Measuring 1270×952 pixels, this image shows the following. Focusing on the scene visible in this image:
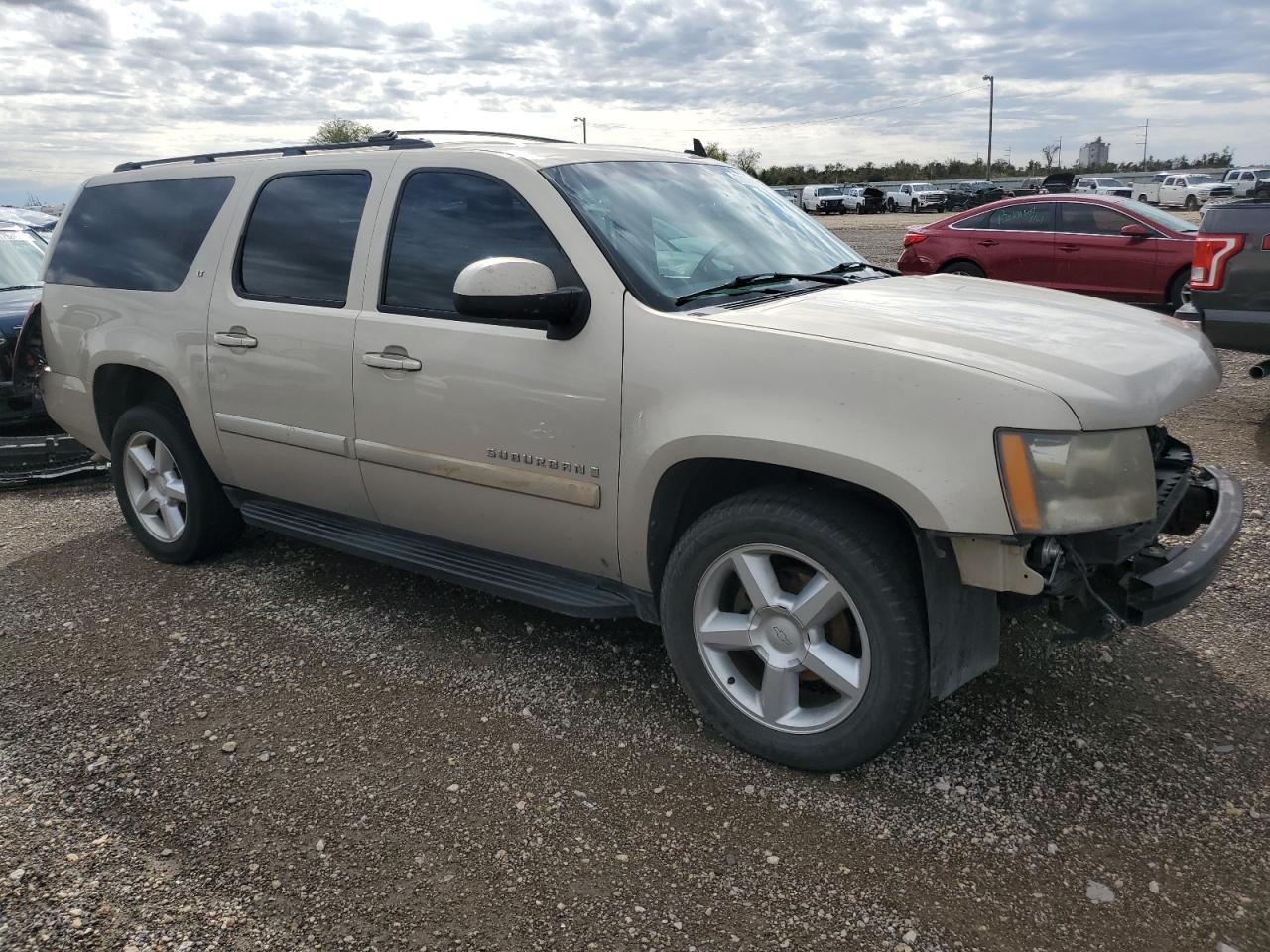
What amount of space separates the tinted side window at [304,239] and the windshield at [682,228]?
0.96 m

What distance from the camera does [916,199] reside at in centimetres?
4834

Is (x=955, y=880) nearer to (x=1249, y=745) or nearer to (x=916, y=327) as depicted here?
(x=1249, y=745)

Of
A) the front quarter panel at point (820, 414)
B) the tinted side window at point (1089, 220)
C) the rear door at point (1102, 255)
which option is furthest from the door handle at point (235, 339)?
the tinted side window at point (1089, 220)

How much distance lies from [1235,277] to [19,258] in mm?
8893

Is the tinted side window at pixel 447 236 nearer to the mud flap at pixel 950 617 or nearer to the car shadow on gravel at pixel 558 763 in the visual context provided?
the car shadow on gravel at pixel 558 763

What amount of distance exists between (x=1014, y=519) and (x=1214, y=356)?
1368 mm

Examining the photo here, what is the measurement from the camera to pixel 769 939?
7.76 feet

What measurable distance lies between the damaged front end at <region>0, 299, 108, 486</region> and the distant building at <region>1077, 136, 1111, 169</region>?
93.4 meters

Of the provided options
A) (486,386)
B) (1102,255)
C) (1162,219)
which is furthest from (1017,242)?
(486,386)

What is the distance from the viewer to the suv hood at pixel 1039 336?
252 centimetres

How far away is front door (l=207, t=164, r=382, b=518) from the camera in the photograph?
383cm

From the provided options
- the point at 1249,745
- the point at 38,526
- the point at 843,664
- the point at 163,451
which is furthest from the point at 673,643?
the point at 38,526

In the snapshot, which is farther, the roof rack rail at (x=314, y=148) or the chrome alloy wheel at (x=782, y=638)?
the roof rack rail at (x=314, y=148)

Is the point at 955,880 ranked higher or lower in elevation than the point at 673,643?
lower
